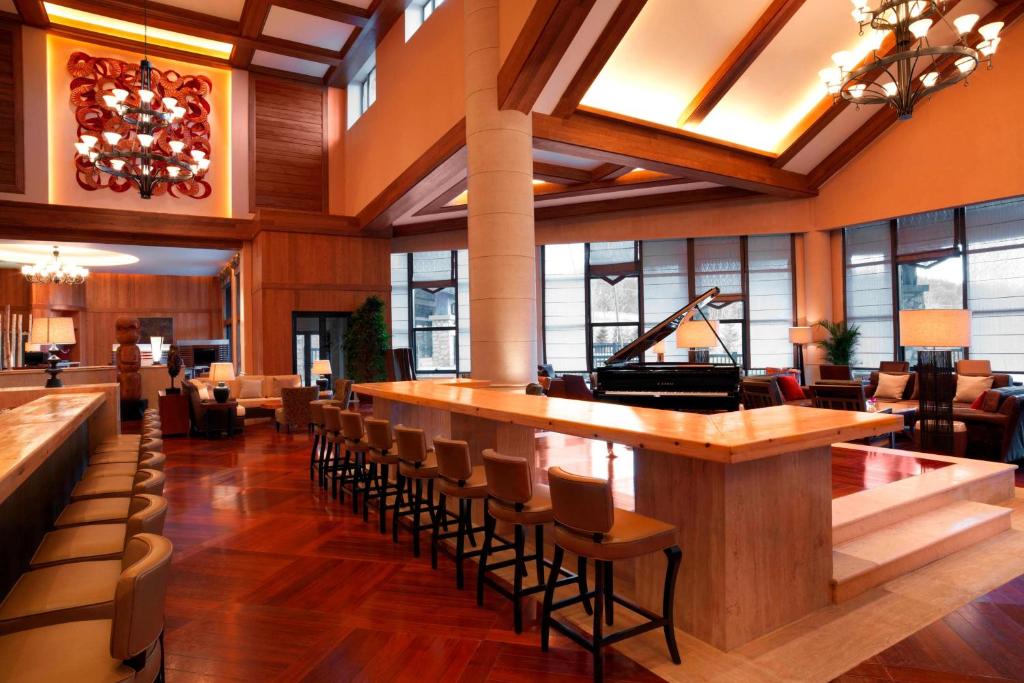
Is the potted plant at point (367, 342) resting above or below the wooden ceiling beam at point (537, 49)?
below

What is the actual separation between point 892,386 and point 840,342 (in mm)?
1726

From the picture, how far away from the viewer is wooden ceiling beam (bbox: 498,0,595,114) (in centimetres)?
527

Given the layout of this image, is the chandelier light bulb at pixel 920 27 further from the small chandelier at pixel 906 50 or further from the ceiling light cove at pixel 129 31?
the ceiling light cove at pixel 129 31

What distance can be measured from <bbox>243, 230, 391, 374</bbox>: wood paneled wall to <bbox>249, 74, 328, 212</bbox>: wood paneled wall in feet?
3.05

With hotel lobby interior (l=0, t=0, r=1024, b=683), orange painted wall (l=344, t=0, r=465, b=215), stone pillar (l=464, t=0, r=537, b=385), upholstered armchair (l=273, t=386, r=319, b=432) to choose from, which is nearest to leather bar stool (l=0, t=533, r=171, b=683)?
hotel lobby interior (l=0, t=0, r=1024, b=683)

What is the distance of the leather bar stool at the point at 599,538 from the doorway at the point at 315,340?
10218 millimetres

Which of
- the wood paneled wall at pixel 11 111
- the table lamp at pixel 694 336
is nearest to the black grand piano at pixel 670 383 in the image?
the table lamp at pixel 694 336

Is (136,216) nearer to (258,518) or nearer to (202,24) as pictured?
(202,24)

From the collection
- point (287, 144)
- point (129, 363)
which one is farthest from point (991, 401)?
point (287, 144)

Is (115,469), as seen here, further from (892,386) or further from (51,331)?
(892,386)

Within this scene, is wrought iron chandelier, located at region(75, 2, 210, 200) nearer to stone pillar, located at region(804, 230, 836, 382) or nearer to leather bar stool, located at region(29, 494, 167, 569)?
leather bar stool, located at region(29, 494, 167, 569)

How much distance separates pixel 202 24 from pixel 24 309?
8.65m

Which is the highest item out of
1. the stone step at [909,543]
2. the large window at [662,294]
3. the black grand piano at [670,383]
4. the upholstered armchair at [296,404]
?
the large window at [662,294]

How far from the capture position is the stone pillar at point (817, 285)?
11.1m
